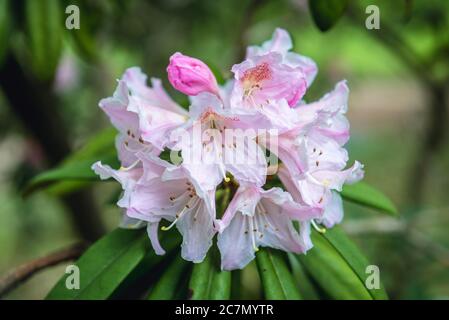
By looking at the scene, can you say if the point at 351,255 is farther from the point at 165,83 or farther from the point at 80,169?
the point at 165,83

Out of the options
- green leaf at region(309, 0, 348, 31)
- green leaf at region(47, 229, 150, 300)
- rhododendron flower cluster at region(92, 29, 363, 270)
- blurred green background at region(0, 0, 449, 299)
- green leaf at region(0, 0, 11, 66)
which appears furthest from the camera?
blurred green background at region(0, 0, 449, 299)

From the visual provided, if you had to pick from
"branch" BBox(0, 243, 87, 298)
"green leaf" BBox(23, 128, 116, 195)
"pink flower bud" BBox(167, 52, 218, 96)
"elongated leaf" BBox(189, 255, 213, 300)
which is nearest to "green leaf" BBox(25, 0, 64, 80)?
"green leaf" BBox(23, 128, 116, 195)

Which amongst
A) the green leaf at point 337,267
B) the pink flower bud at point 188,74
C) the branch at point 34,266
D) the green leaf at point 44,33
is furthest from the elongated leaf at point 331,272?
the green leaf at point 44,33

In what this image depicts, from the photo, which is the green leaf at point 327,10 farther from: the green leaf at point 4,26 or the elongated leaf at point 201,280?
the green leaf at point 4,26

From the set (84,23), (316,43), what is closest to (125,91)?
(84,23)

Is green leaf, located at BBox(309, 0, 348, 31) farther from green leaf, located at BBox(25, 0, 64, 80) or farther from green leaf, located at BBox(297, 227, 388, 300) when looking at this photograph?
green leaf, located at BBox(25, 0, 64, 80)

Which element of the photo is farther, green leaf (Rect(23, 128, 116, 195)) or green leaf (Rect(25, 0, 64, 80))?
green leaf (Rect(25, 0, 64, 80))
